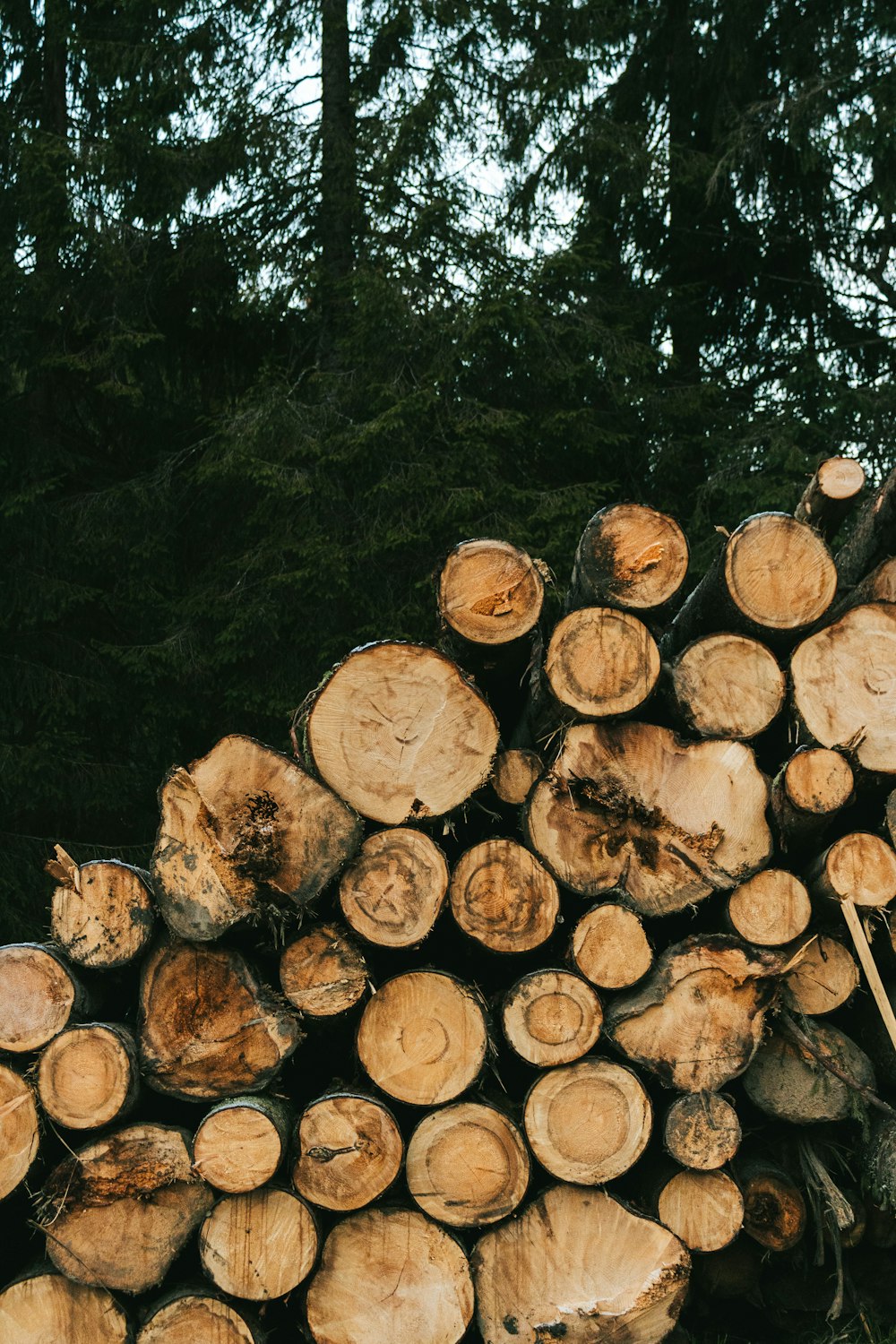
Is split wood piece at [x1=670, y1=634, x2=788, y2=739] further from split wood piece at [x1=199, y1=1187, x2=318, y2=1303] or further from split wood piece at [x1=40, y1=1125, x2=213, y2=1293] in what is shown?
split wood piece at [x1=40, y1=1125, x2=213, y2=1293]

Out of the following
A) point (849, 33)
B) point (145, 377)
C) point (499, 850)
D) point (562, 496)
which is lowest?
point (499, 850)

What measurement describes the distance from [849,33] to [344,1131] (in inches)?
330

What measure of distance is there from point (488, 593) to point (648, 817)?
2.53ft

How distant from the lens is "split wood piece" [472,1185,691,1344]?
307cm

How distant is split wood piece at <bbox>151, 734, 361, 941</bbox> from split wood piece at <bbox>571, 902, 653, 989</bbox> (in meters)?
0.68

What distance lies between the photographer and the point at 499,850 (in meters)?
3.13

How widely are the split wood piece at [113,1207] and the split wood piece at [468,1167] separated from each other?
2.02 feet

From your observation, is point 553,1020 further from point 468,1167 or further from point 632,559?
point 632,559

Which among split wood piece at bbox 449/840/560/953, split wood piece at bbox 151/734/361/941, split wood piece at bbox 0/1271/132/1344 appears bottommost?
split wood piece at bbox 0/1271/132/1344


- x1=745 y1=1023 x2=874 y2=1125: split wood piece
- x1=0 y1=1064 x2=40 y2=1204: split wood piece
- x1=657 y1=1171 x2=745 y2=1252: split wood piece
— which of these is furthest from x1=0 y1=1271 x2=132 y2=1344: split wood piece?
x1=745 y1=1023 x2=874 y2=1125: split wood piece

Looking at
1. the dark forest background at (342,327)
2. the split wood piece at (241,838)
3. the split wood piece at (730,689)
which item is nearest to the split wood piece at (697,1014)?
the split wood piece at (730,689)

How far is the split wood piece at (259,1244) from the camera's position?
297cm

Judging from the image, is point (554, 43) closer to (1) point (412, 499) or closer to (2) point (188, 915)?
(1) point (412, 499)

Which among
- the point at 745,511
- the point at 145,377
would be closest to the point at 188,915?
the point at 745,511
